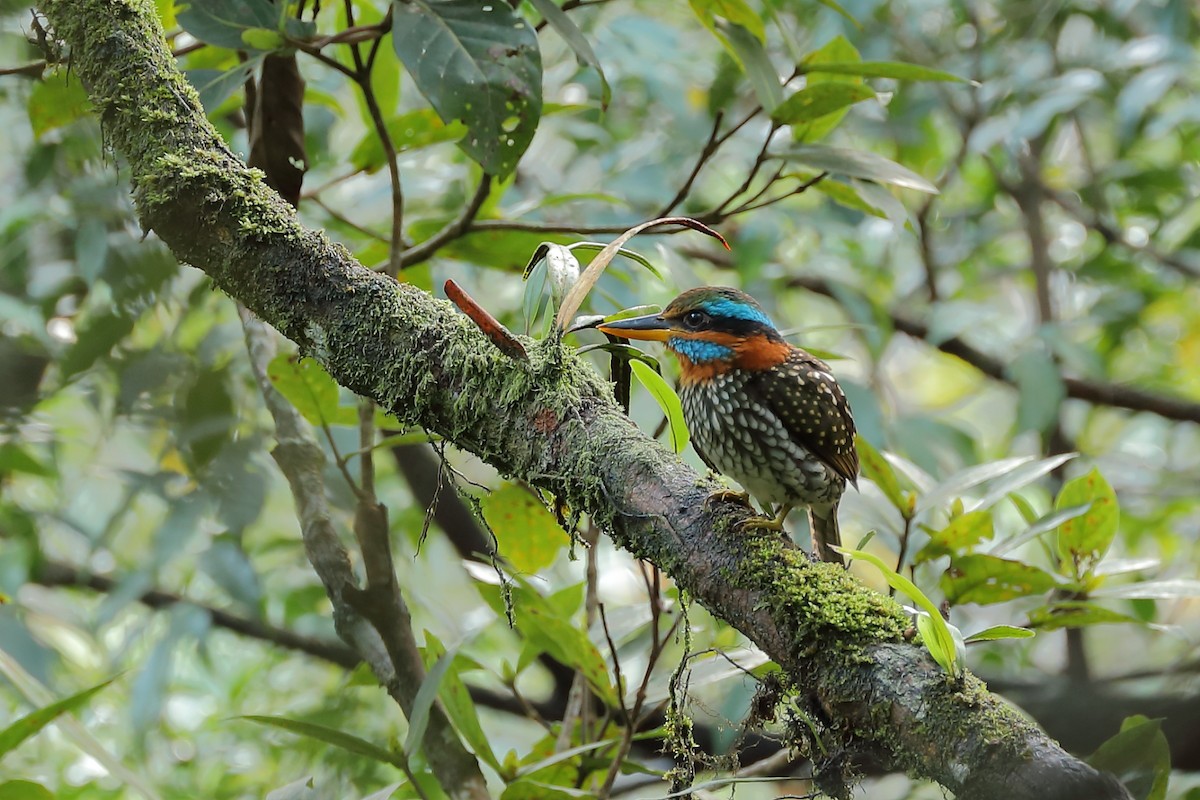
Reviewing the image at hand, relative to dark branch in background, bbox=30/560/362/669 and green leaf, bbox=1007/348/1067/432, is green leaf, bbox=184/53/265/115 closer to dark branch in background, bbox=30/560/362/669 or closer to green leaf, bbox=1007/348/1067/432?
dark branch in background, bbox=30/560/362/669

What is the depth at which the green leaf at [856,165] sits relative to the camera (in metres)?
2.38

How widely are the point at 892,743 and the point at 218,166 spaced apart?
1.29 m

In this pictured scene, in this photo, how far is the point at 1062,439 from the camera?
5207mm

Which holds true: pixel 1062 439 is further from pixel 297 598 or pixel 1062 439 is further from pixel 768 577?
pixel 768 577

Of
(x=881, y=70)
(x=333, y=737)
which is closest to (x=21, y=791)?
(x=333, y=737)

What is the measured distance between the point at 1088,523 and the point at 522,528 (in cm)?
118

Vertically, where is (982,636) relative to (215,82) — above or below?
below

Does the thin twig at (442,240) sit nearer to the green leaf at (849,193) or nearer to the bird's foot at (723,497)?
the green leaf at (849,193)

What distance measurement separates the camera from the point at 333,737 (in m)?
1.90

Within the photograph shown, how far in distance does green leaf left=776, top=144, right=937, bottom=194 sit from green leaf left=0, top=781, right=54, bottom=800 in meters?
1.83

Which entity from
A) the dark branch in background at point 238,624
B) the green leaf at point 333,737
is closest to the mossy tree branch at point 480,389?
the green leaf at point 333,737

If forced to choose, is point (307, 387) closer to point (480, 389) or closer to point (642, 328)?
point (480, 389)

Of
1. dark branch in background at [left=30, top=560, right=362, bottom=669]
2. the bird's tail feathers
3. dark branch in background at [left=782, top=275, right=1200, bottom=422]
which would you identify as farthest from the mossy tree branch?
dark branch in background at [left=782, top=275, right=1200, bottom=422]

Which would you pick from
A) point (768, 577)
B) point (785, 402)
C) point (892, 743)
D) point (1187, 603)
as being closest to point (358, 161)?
point (785, 402)
